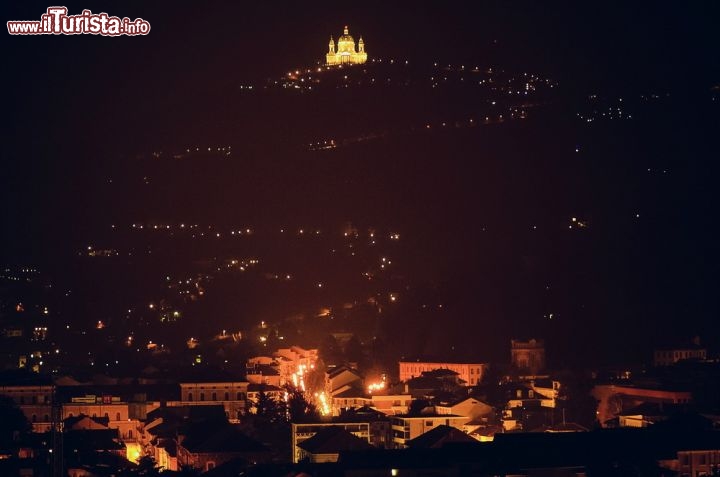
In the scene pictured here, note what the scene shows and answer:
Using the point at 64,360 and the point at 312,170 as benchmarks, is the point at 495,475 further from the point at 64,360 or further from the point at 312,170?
the point at 312,170

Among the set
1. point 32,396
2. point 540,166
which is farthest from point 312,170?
point 32,396
